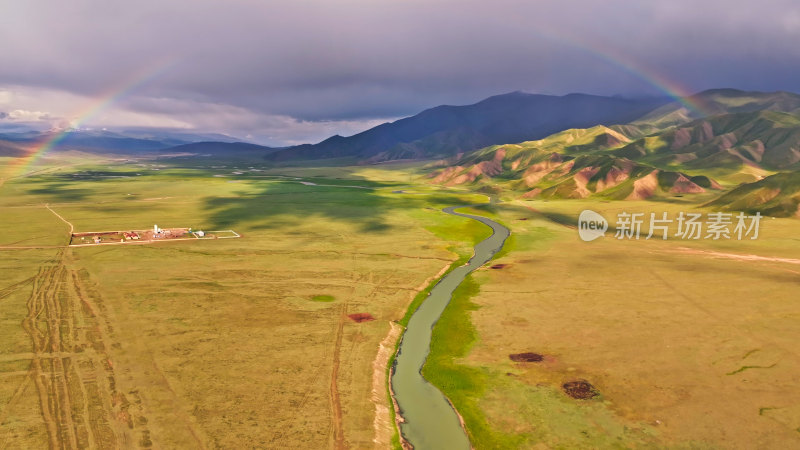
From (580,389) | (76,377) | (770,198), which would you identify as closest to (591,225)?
(770,198)

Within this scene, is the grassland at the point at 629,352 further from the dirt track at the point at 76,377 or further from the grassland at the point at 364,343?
the dirt track at the point at 76,377

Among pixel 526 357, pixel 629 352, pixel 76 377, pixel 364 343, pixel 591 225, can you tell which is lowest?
pixel 76 377

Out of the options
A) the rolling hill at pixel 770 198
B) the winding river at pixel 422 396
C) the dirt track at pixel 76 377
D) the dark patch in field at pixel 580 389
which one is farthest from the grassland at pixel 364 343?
the rolling hill at pixel 770 198

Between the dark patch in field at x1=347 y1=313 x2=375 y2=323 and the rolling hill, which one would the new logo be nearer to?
the rolling hill

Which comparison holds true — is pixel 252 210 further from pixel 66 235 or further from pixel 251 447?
pixel 251 447

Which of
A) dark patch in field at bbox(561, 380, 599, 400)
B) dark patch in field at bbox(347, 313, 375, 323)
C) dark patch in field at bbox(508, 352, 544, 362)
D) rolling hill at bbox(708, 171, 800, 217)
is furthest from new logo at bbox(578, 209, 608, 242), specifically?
dark patch in field at bbox(561, 380, 599, 400)

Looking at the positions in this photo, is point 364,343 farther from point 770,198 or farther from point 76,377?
point 770,198

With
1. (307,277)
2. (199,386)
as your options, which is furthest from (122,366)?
(307,277)
